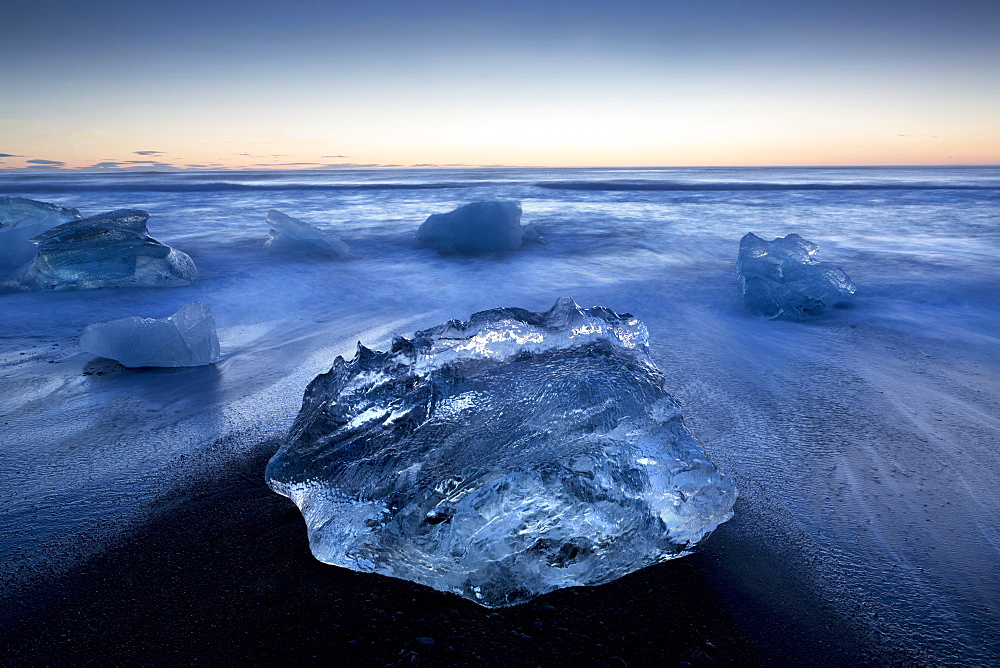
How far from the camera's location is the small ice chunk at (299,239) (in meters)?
8.62

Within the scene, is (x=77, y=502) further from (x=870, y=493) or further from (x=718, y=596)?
(x=870, y=493)

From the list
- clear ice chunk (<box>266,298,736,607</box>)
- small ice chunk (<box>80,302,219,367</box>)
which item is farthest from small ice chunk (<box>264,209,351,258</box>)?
clear ice chunk (<box>266,298,736,607</box>)

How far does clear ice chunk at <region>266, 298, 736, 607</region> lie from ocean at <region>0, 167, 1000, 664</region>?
356mm

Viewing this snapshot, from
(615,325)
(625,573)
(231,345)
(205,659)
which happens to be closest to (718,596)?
(625,573)

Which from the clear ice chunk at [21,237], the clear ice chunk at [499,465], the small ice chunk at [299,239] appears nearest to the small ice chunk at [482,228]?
the small ice chunk at [299,239]

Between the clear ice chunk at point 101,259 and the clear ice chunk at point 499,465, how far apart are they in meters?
5.26

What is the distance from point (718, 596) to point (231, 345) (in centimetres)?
386

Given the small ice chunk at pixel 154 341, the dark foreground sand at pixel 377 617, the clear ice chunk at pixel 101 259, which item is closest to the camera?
the dark foreground sand at pixel 377 617

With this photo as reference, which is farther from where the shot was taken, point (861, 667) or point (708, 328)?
point (708, 328)

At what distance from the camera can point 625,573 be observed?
1762 mm

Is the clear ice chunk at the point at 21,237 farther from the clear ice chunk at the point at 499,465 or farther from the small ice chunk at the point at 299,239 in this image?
the clear ice chunk at the point at 499,465

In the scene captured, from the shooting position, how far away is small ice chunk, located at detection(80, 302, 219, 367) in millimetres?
3588

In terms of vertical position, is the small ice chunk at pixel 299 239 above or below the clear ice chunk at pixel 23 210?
below

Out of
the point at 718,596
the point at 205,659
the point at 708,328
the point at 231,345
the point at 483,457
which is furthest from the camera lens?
the point at 708,328
